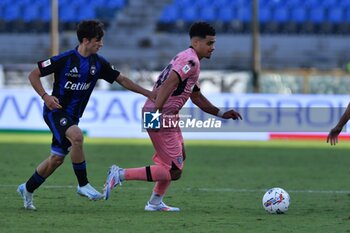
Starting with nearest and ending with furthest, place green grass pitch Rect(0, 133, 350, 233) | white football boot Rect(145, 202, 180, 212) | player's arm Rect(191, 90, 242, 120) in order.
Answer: green grass pitch Rect(0, 133, 350, 233) < white football boot Rect(145, 202, 180, 212) < player's arm Rect(191, 90, 242, 120)

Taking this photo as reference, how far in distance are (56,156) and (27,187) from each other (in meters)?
0.45

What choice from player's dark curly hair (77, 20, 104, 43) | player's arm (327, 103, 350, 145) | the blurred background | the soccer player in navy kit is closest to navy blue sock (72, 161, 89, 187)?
the soccer player in navy kit

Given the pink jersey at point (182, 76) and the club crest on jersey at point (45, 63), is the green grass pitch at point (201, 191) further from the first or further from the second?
the club crest on jersey at point (45, 63)

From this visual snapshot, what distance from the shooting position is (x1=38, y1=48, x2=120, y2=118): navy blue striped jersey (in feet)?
30.8

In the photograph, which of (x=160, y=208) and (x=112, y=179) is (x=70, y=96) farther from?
(x=160, y=208)

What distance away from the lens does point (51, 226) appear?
8.25 metres

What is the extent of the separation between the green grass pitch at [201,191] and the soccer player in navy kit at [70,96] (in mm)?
395

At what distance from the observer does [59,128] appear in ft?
30.6

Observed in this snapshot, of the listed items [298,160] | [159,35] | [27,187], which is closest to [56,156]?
[27,187]

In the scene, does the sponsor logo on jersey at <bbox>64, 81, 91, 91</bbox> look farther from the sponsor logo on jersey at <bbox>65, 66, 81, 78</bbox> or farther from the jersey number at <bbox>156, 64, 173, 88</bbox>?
the jersey number at <bbox>156, 64, 173, 88</bbox>

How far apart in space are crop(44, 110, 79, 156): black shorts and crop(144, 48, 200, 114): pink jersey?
0.88 meters

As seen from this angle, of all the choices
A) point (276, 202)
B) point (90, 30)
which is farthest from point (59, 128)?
point (276, 202)

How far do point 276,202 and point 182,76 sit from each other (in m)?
1.63

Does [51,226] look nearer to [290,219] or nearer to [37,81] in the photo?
[37,81]
